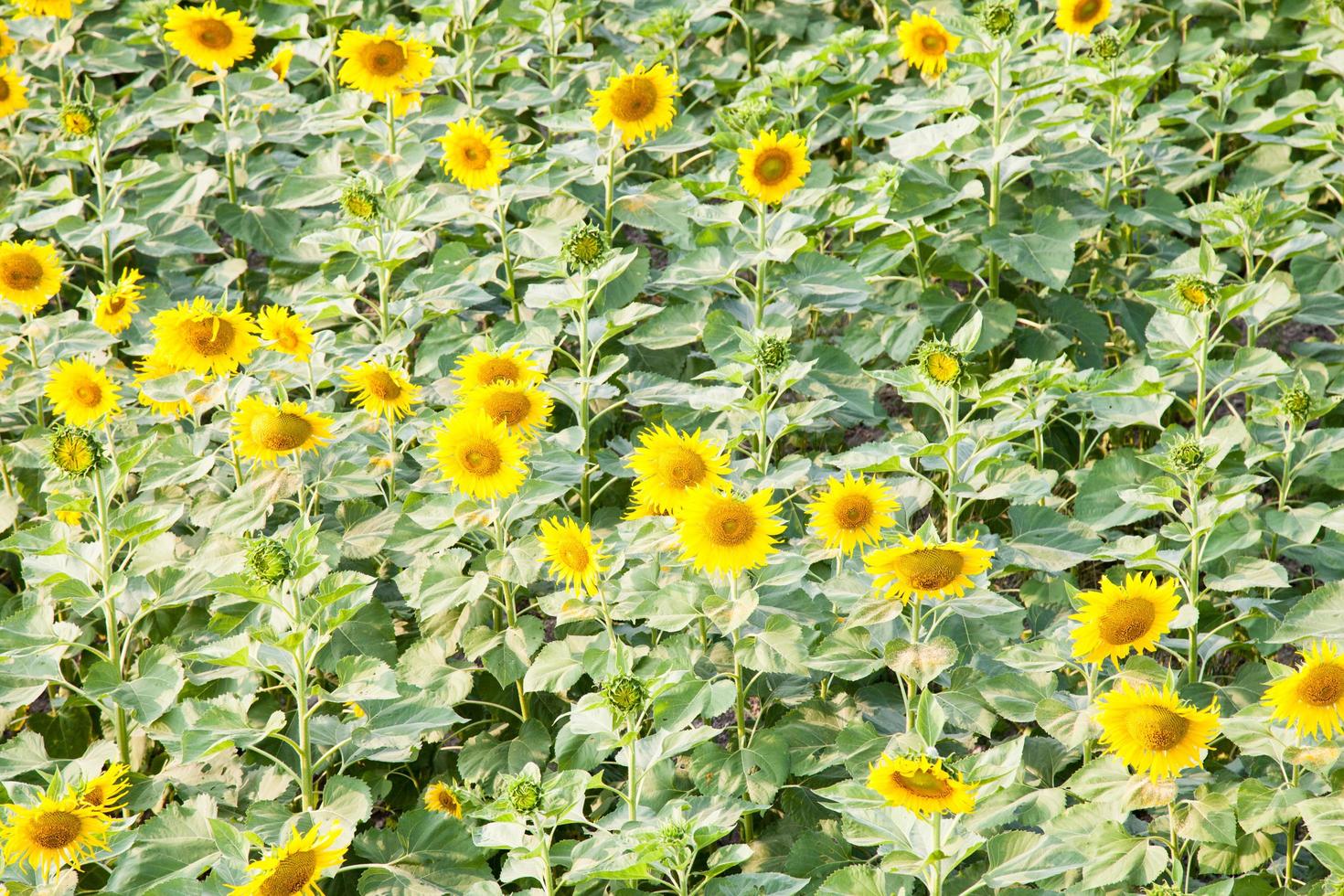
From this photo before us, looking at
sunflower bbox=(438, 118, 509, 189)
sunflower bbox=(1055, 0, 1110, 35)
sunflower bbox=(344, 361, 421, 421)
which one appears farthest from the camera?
sunflower bbox=(1055, 0, 1110, 35)

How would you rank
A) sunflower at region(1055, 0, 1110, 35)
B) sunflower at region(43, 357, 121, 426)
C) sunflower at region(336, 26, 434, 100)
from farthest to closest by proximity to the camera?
sunflower at region(1055, 0, 1110, 35), sunflower at region(336, 26, 434, 100), sunflower at region(43, 357, 121, 426)

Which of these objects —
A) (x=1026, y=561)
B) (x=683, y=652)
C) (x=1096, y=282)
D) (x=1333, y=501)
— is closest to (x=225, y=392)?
(x=683, y=652)

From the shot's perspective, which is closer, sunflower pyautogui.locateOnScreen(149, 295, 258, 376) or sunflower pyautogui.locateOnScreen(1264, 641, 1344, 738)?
sunflower pyautogui.locateOnScreen(1264, 641, 1344, 738)

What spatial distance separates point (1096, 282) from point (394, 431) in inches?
Result: 85.5

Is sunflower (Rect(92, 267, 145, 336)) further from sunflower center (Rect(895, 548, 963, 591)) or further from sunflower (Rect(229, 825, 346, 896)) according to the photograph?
sunflower center (Rect(895, 548, 963, 591))

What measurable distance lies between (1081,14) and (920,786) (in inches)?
110

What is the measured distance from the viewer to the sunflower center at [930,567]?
8.30ft

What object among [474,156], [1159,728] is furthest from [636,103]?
[1159,728]

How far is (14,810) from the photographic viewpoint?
245cm

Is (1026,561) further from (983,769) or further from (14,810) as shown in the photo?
(14,810)

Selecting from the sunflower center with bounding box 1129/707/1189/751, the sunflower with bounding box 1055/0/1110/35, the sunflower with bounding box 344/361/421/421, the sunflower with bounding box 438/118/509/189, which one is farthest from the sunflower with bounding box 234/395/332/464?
the sunflower with bounding box 1055/0/1110/35

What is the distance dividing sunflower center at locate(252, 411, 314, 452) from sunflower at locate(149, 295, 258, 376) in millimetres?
276

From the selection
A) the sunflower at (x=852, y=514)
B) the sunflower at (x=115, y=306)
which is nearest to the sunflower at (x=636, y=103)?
the sunflower at (x=115, y=306)

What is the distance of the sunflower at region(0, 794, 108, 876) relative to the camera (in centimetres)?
245
